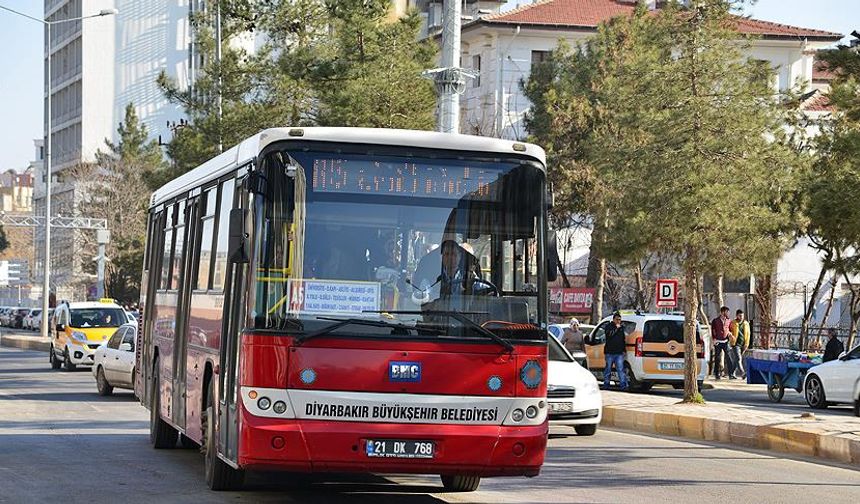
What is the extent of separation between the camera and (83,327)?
40.1 m

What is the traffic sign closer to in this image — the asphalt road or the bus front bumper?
the asphalt road

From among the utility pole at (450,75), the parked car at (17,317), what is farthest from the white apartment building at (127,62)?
the utility pole at (450,75)

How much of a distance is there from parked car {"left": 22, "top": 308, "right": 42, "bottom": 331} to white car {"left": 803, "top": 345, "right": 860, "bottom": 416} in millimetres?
74220

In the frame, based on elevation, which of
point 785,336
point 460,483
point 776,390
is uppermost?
point 785,336

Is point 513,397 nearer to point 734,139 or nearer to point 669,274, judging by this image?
point 734,139

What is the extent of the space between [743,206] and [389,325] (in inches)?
587

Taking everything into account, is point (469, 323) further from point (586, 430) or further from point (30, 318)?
point (30, 318)

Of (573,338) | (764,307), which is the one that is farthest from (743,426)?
(764,307)

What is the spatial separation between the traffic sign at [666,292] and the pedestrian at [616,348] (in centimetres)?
119

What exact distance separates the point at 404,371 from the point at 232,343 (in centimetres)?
157

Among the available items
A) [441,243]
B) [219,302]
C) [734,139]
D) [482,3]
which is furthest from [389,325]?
[482,3]

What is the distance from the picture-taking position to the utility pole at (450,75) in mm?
21516

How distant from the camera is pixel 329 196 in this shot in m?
11.2

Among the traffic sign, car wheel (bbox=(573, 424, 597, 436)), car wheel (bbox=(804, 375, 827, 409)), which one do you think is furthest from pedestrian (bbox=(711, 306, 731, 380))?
car wheel (bbox=(573, 424, 597, 436))
